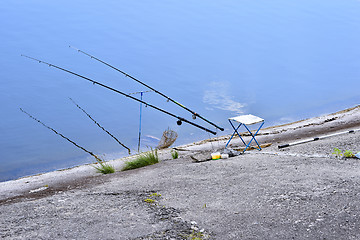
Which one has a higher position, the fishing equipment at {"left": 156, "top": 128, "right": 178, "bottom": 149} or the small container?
the fishing equipment at {"left": 156, "top": 128, "right": 178, "bottom": 149}

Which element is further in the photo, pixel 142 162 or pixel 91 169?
pixel 91 169

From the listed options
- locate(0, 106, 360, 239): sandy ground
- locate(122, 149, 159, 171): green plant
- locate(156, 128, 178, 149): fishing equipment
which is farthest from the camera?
locate(156, 128, 178, 149): fishing equipment

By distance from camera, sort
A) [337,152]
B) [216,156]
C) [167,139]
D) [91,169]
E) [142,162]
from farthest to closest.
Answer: [167,139] < [91,169] < [142,162] < [216,156] < [337,152]

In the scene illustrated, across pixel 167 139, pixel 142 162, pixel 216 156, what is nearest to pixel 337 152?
pixel 216 156

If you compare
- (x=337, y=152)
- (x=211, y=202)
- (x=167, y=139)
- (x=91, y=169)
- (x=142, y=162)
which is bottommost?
(x=211, y=202)

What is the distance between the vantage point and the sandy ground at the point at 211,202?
428 cm

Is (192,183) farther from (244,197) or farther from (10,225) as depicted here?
(10,225)

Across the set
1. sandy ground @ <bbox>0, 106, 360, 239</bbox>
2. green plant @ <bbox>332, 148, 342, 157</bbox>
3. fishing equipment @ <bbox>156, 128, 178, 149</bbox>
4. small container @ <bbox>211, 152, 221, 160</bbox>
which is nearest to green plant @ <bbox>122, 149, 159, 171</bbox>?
sandy ground @ <bbox>0, 106, 360, 239</bbox>

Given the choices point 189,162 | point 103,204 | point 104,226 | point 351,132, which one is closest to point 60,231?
point 104,226

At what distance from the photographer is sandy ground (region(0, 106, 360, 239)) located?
4.28 m

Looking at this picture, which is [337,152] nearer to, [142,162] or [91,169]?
[142,162]

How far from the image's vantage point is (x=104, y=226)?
4500 mm

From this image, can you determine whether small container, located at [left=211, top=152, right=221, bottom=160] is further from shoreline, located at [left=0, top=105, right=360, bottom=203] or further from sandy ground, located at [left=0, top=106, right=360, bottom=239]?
shoreline, located at [left=0, top=105, right=360, bottom=203]

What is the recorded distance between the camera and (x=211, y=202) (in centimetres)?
496
